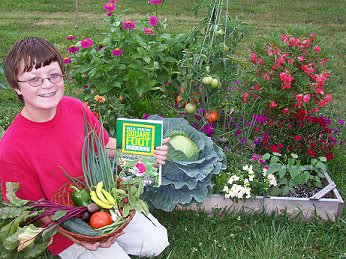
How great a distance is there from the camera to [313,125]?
325 cm

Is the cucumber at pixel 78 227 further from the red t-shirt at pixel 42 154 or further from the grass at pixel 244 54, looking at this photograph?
the grass at pixel 244 54

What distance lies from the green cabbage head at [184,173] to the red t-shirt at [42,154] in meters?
0.64

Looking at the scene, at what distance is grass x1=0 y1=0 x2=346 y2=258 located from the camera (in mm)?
2654

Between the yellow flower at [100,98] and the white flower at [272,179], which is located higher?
the yellow flower at [100,98]

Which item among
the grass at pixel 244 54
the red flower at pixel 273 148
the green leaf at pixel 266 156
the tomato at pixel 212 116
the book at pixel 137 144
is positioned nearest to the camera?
the book at pixel 137 144

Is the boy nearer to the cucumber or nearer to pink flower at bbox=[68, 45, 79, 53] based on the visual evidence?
the cucumber

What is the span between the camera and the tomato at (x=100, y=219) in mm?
2018

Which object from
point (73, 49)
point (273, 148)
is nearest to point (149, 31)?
A: point (73, 49)

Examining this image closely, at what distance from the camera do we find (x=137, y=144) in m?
2.43

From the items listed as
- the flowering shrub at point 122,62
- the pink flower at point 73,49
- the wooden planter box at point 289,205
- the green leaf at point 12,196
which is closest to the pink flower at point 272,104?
the wooden planter box at point 289,205

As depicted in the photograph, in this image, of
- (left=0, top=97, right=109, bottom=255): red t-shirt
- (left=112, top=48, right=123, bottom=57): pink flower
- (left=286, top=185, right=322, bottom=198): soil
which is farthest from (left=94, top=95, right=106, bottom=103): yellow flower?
(left=286, top=185, right=322, bottom=198): soil

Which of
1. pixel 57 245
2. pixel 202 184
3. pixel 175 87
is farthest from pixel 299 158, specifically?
pixel 57 245

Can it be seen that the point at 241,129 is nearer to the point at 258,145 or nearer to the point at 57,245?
the point at 258,145

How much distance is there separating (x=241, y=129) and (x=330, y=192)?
0.77m
